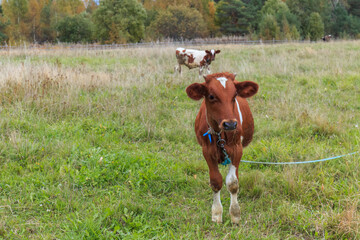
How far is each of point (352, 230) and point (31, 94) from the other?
6.22 metres

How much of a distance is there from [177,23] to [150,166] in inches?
1564

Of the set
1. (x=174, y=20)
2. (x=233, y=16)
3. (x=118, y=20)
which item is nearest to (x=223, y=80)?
(x=118, y=20)

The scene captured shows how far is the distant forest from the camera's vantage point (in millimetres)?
38344

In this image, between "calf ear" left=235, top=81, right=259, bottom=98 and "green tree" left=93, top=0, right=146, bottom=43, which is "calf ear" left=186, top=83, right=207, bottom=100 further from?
"green tree" left=93, top=0, right=146, bottom=43

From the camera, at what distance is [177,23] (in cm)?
4156

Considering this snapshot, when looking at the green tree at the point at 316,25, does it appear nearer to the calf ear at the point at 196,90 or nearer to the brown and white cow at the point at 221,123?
the brown and white cow at the point at 221,123

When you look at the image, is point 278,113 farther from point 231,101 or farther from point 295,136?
point 231,101

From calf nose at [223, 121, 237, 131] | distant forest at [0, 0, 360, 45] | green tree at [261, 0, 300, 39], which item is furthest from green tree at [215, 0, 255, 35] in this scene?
calf nose at [223, 121, 237, 131]

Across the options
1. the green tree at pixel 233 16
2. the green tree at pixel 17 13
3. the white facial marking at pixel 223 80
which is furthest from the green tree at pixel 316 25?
the white facial marking at pixel 223 80

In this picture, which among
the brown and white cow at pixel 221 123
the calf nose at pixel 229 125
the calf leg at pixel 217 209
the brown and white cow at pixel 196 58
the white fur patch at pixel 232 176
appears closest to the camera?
the calf nose at pixel 229 125

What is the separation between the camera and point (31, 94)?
21.3 ft

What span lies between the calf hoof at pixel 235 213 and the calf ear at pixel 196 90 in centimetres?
120

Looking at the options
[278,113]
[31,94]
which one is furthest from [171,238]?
[31,94]

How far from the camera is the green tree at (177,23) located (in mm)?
41031
